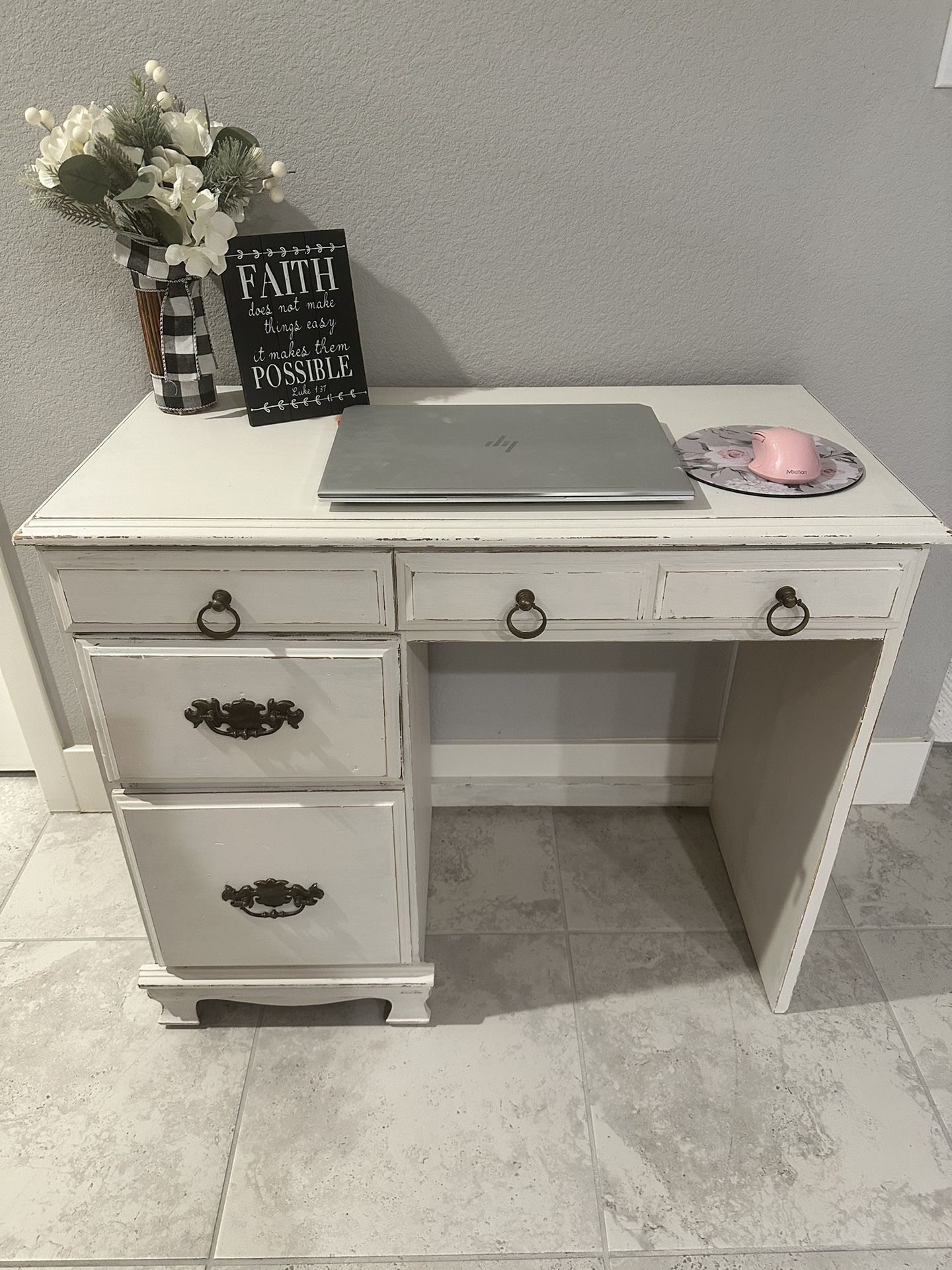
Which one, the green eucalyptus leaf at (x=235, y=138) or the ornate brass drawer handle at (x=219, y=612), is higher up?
the green eucalyptus leaf at (x=235, y=138)

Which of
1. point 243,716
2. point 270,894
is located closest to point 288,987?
point 270,894

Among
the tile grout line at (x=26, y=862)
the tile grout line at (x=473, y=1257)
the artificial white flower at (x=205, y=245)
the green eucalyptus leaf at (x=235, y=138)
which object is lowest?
the tile grout line at (x=26, y=862)

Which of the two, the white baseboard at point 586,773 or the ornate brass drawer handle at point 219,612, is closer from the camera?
the ornate brass drawer handle at point 219,612

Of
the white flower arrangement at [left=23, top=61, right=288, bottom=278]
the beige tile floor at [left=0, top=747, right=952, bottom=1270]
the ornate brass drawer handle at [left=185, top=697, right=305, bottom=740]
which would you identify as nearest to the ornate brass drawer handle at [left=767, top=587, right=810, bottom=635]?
the ornate brass drawer handle at [left=185, top=697, right=305, bottom=740]

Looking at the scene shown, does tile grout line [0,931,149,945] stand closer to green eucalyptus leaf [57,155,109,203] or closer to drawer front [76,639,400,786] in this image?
drawer front [76,639,400,786]

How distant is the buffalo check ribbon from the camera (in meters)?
1.21

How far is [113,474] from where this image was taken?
1171mm

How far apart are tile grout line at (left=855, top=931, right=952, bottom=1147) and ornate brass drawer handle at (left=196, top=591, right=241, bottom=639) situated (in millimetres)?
1254

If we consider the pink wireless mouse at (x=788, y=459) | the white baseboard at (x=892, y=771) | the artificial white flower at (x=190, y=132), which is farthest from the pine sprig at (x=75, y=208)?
the white baseboard at (x=892, y=771)

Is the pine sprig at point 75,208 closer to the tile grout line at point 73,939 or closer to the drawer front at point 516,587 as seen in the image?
the drawer front at point 516,587

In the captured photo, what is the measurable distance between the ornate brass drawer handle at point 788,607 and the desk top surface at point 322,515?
0.22 ft

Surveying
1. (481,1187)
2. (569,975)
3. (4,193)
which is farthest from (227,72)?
(481,1187)

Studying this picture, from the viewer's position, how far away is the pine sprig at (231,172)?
3.86 feet

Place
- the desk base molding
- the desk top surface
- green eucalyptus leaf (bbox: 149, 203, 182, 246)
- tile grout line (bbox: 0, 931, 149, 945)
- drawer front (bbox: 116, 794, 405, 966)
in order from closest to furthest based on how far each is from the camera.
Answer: the desk top surface
green eucalyptus leaf (bbox: 149, 203, 182, 246)
drawer front (bbox: 116, 794, 405, 966)
the desk base molding
tile grout line (bbox: 0, 931, 149, 945)
